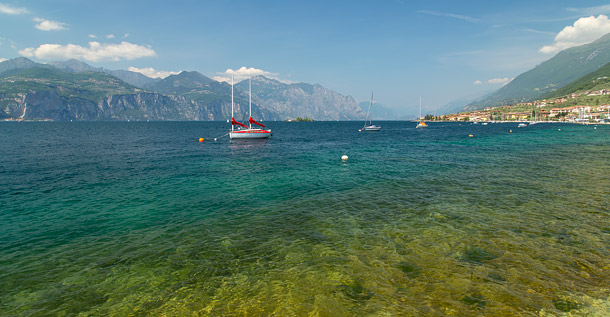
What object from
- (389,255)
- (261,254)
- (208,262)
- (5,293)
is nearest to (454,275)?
(389,255)

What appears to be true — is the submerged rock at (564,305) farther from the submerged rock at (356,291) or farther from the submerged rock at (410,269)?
the submerged rock at (356,291)

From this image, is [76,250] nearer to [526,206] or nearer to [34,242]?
[34,242]

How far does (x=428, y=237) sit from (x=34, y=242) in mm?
19019

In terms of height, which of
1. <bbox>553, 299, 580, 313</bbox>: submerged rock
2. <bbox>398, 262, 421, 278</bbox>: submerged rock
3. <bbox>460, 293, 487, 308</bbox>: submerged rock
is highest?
<bbox>398, 262, 421, 278</bbox>: submerged rock

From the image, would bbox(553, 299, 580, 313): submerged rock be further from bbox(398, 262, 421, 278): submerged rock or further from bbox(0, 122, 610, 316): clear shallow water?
bbox(398, 262, 421, 278): submerged rock

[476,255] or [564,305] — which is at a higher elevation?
[476,255]

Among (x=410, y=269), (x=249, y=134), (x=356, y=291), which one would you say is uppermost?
(x=249, y=134)

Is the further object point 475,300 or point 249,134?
point 249,134

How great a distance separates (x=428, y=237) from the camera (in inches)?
523

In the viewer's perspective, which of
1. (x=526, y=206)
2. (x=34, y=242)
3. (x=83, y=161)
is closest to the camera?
(x=34, y=242)

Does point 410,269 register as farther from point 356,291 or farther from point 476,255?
point 476,255

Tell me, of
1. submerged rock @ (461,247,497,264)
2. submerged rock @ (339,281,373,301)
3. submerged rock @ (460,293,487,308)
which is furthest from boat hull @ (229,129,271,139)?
submerged rock @ (460,293,487,308)

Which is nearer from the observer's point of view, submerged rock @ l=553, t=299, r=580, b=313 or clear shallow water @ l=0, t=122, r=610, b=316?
submerged rock @ l=553, t=299, r=580, b=313

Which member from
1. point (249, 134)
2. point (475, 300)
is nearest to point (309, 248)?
point (475, 300)
